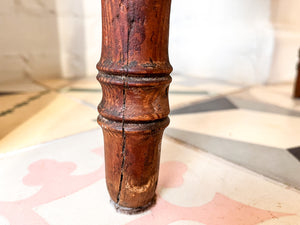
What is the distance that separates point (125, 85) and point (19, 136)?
1.49 feet

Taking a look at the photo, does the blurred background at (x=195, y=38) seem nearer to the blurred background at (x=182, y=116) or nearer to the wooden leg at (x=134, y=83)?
the blurred background at (x=182, y=116)

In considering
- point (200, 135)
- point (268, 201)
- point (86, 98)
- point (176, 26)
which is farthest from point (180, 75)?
point (268, 201)

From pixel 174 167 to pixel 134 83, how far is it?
259mm

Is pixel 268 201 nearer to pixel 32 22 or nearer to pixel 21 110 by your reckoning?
pixel 21 110

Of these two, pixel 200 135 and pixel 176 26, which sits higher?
pixel 176 26

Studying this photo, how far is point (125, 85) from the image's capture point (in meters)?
0.27

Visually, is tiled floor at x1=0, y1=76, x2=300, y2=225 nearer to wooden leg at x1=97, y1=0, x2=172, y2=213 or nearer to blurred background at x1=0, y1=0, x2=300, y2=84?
wooden leg at x1=97, y1=0, x2=172, y2=213

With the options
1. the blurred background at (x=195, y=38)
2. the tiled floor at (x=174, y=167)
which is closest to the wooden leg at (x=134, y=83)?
the tiled floor at (x=174, y=167)

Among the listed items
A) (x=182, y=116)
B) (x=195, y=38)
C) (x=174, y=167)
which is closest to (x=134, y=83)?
(x=174, y=167)

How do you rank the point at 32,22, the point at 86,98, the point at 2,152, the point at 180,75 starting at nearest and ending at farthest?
the point at 2,152
the point at 86,98
the point at 32,22
the point at 180,75

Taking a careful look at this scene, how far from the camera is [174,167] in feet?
1.60

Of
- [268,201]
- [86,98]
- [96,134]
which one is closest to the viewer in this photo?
[268,201]

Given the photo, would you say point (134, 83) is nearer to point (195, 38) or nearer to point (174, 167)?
point (174, 167)

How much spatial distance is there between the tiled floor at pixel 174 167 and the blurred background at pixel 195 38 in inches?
16.6
